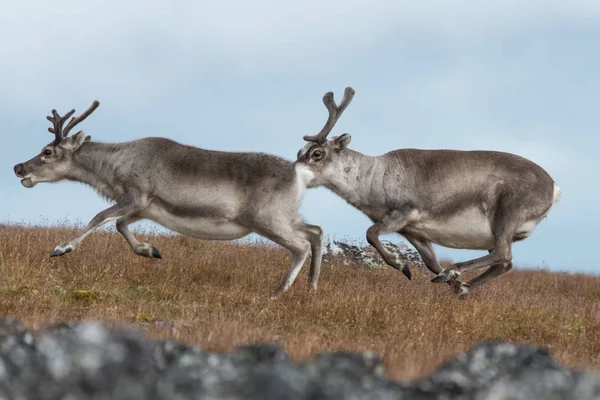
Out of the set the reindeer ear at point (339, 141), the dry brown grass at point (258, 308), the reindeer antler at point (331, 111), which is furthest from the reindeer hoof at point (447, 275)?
the reindeer antler at point (331, 111)

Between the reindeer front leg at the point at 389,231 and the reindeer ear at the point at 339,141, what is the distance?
4.58 feet

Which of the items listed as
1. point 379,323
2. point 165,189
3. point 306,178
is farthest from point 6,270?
point 379,323

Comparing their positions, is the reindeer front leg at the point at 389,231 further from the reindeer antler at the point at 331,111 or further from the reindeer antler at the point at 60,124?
the reindeer antler at the point at 60,124

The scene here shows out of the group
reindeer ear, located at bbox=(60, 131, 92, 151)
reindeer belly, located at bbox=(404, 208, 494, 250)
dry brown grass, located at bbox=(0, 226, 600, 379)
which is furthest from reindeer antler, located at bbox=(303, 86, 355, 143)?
reindeer ear, located at bbox=(60, 131, 92, 151)

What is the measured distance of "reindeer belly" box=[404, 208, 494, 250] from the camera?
12227mm

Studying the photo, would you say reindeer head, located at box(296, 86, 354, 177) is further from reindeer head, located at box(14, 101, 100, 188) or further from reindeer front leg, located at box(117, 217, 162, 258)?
reindeer head, located at box(14, 101, 100, 188)

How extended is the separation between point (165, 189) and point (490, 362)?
816 centimetres

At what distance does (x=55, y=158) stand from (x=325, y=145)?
4526 mm

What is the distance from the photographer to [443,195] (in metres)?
12.3

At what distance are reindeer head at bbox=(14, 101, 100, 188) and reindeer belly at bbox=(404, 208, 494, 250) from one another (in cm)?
572

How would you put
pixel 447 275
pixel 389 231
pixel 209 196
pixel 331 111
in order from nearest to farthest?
pixel 209 196 → pixel 447 275 → pixel 389 231 → pixel 331 111

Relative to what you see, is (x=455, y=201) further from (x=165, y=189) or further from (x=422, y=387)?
(x=422, y=387)

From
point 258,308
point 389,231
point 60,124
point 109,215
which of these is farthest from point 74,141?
point 389,231

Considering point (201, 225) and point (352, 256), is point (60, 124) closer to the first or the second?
point (201, 225)
